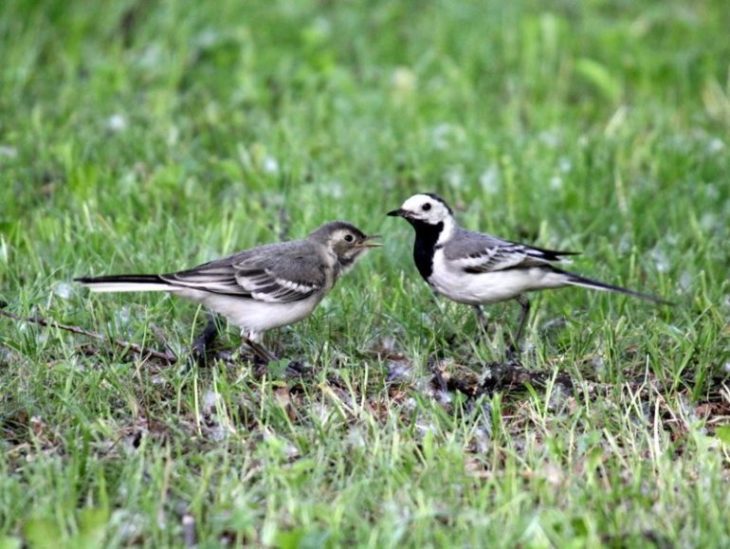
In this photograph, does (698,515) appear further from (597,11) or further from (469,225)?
(597,11)

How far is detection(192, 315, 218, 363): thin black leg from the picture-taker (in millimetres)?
7031

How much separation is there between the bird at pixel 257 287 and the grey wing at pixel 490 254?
759 millimetres

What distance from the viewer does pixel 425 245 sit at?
775 cm

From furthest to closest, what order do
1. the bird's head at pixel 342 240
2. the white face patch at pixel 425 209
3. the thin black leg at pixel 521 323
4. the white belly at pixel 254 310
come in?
the white face patch at pixel 425 209, the bird's head at pixel 342 240, the thin black leg at pixel 521 323, the white belly at pixel 254 310

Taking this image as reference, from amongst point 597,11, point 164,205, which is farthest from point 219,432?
point 597,11

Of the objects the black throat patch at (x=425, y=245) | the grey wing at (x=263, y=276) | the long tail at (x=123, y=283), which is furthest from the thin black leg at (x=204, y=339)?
the black throat patch at (x=425, y=245)

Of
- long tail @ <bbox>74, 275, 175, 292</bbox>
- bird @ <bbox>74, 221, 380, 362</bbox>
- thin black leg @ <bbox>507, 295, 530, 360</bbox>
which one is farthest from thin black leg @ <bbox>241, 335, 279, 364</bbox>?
thin black leg @ <bbox>507, 295, 530, 360</bbox>

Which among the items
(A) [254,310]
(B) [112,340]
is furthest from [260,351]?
(B) [112,340]

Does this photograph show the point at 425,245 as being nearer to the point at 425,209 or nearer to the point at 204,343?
the point at 425,209

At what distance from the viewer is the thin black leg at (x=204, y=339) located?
23.1 ft

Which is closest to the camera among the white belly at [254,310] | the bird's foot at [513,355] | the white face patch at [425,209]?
the white belly at [254,310]

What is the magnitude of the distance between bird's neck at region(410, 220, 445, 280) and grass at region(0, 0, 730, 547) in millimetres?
260

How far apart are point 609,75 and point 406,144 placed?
2.76 m

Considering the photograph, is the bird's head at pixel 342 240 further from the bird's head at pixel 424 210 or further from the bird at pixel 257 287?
the bird's head at pixel 424 210
